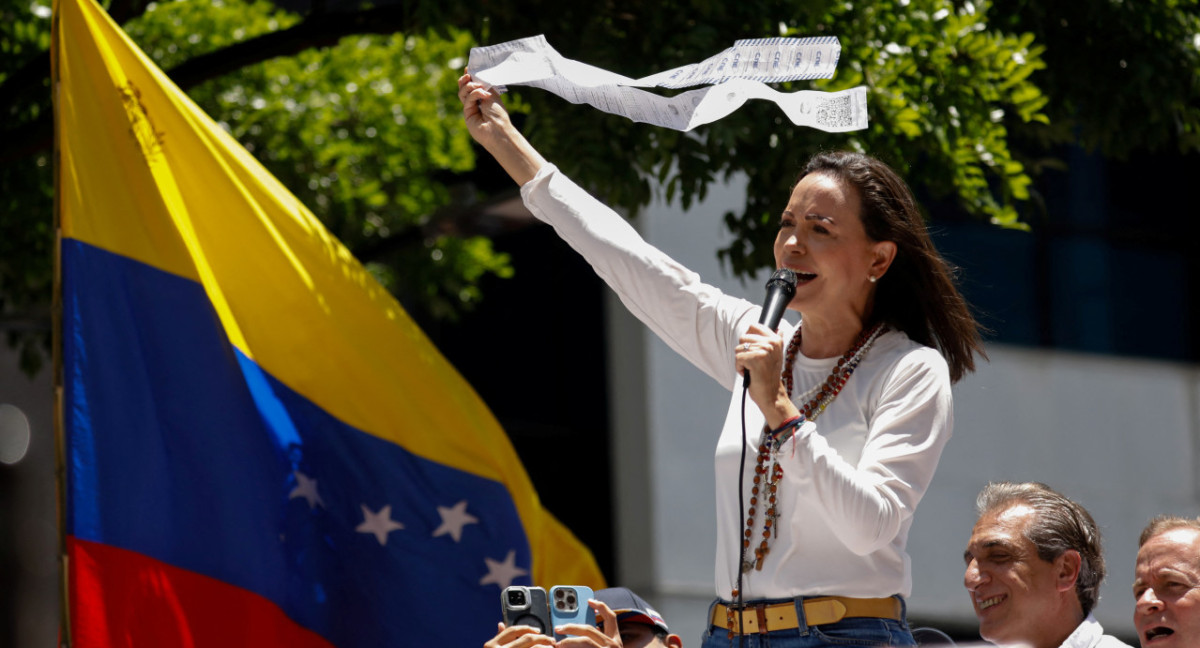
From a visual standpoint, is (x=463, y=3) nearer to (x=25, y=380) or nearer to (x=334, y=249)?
(x=334, y=249)

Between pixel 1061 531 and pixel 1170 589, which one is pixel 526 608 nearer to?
pixel 1061 531

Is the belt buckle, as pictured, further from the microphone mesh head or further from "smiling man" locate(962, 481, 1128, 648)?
"smiling man" locate(962, 481, 1128, 648)

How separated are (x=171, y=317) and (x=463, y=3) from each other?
1.54m

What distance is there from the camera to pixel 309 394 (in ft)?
18.2

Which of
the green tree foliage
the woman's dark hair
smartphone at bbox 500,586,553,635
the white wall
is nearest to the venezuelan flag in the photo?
smartphone at bbox 500,586,553,635

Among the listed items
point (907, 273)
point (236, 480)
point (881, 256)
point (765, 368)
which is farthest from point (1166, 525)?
point (236, 480)

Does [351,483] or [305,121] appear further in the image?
[305,121]

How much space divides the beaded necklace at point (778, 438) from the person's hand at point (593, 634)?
0.90ft

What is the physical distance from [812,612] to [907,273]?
0.83m

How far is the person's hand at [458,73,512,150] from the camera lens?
416 cm

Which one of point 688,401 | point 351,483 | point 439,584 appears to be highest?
point 351,483

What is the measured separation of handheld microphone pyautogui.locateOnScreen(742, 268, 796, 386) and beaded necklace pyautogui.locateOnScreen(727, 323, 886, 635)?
20 centimetres

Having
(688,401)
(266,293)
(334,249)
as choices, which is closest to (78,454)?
(266,293)

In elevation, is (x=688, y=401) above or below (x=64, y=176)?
below
